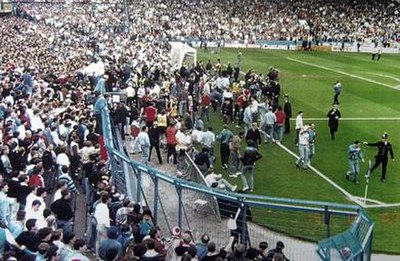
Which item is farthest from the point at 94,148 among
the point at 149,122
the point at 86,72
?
the point at 86,72

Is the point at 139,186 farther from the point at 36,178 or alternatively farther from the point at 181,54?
the point at 181,54

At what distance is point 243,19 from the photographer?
6153 centimetres

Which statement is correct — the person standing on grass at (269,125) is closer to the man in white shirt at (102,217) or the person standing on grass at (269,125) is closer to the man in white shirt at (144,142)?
the man in white shirt at (144,142)

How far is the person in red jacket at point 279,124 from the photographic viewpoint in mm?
23234

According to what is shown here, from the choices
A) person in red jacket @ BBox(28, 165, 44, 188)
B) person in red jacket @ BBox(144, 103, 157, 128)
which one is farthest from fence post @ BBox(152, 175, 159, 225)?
person in red jacket @ BBox(144, 103, 157, 128)

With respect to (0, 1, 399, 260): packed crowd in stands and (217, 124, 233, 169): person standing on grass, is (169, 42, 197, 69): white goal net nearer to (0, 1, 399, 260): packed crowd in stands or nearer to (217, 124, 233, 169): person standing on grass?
(0, 1, 399, 260): packed crowd in stands

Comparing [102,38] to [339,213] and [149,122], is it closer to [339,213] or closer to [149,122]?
[149,122]

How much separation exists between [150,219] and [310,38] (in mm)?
46397

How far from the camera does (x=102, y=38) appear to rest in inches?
1779

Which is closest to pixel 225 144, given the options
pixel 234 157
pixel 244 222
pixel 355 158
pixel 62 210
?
pixel 234 157

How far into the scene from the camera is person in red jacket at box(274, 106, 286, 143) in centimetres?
2323

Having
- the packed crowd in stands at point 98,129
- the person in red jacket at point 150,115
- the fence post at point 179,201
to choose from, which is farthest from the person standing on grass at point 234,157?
the fence post at point 179,201

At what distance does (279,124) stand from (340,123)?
530 centimetres

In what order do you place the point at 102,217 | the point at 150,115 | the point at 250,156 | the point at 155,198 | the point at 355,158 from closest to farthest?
the point at 102,217 → the point at 155,198 → the point at 250,156 → the point at 355,158 → the point at 150,115
